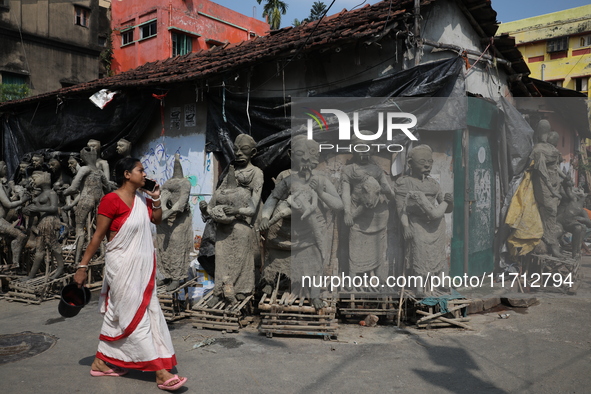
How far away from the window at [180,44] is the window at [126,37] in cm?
283

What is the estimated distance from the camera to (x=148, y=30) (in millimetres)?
21469

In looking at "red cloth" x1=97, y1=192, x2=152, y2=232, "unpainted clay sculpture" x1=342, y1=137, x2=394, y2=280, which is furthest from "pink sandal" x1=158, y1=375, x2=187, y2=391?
"unpainted clay sculpture" x1=342, y1=137, x2=394, y2=280

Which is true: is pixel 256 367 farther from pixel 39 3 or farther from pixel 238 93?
pixel 39 3

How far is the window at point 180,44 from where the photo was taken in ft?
69.5

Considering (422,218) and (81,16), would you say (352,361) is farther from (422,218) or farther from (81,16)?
(81,16)

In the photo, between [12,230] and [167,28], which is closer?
[12,230]

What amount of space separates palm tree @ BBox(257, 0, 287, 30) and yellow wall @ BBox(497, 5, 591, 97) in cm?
1314

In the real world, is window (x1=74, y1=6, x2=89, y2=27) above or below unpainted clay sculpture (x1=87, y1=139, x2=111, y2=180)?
above

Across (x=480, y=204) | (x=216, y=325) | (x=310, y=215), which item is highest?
(x=480, y=204)

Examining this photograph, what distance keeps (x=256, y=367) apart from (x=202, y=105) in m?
5.19

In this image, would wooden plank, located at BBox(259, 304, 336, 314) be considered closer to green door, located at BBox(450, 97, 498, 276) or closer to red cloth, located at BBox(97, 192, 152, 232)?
red cloth, located at BBox(97, 192, 152, 232)

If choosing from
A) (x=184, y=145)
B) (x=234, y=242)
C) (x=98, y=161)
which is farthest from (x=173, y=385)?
(x=98, y=161)

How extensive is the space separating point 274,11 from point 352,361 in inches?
1079

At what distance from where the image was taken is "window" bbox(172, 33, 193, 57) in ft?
69.5
